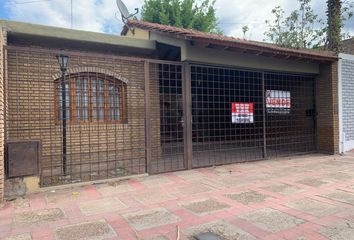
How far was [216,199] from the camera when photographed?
5199 mm

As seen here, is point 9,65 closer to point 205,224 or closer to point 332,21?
point 205,224

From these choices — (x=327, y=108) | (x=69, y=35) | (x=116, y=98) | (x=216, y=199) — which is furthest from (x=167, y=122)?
(x=327, y=108)

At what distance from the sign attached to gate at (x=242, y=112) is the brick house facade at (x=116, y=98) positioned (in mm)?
679

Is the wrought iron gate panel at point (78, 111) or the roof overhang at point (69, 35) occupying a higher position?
the roof overhang at point (69, 35)

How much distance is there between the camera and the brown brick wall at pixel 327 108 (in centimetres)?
995

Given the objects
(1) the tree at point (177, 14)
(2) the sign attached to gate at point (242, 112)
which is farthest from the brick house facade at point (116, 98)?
A: (1) the tree at point (177, 14)

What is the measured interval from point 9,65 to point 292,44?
16292 mm

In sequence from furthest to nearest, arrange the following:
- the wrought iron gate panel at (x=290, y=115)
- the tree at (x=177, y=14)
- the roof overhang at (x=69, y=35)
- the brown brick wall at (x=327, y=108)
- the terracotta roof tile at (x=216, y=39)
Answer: the tree at (x=177, y=14) < the brown brick wall at (x=327, y=108) < the wrought iron gate panel at (x=290, y=115) < the roof overhang at (x=69, y=35) < the terracotta roof tile at (x=216, y=39)

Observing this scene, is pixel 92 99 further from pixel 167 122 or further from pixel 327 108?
pixel 327 108

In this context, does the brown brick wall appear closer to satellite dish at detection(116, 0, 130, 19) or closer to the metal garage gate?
the metal garage gate

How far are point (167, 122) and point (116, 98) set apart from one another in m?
1.63

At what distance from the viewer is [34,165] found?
5605 mm

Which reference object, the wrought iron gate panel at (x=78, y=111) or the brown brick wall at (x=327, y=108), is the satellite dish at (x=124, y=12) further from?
the brown brick wall at (x=327, y=108)

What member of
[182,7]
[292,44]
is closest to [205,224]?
[292,44]
